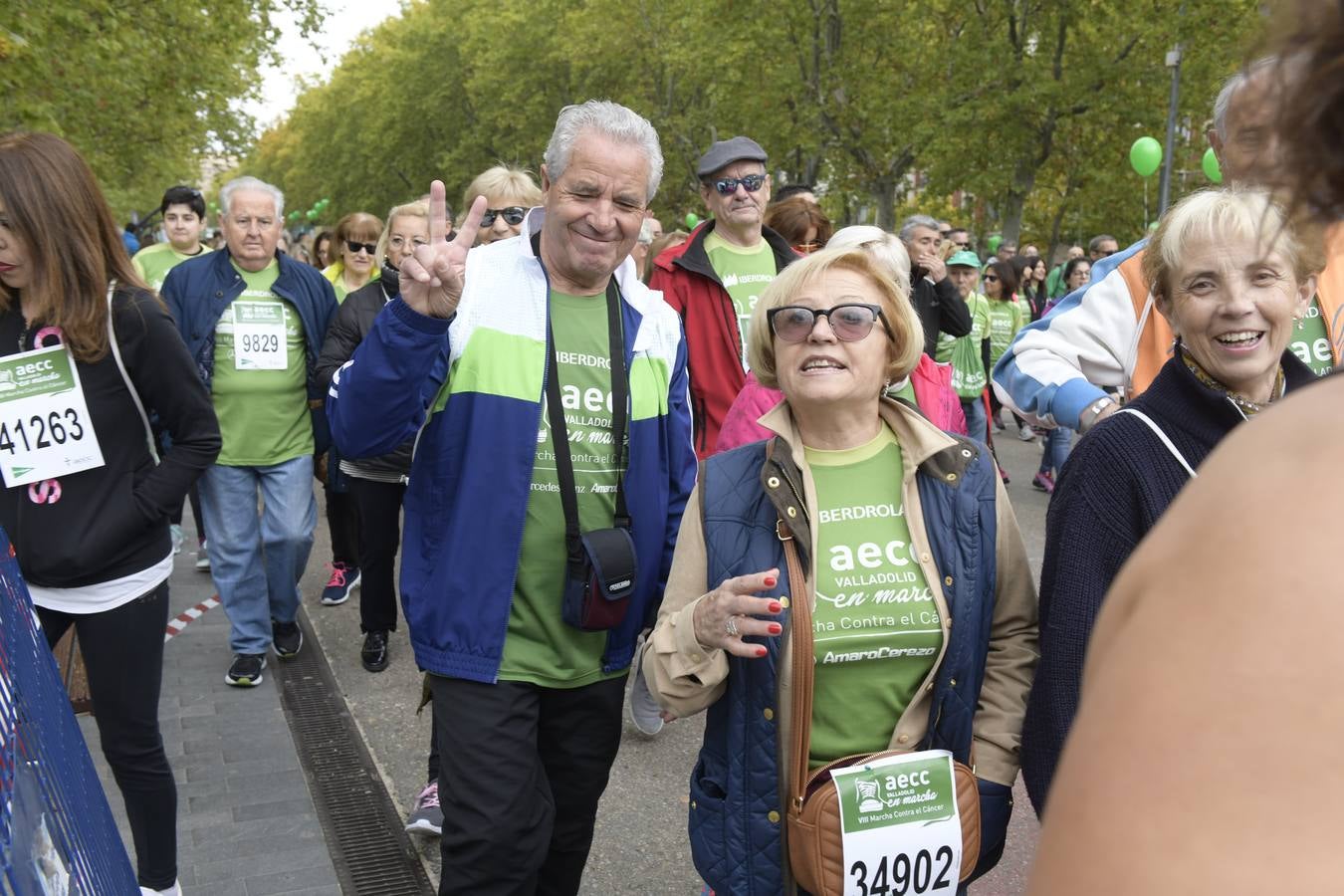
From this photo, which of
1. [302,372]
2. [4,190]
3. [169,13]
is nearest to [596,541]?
[4,190]

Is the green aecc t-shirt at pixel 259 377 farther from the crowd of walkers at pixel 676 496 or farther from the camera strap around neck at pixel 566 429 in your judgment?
the camera strap around neck at pixel 566 429

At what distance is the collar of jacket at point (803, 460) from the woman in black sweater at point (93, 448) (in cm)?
178

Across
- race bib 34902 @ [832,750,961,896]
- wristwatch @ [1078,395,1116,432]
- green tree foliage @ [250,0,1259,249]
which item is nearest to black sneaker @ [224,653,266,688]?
race bib 34902 @ [832,750,961,896]

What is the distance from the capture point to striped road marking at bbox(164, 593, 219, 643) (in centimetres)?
639

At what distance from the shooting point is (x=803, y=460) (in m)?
2.43

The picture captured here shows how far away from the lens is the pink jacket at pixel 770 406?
371cm

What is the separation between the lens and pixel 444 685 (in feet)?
9.52

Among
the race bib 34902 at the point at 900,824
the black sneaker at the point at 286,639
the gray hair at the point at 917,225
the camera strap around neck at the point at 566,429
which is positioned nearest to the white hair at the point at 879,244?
the camera strap around neck at the point at 566,429

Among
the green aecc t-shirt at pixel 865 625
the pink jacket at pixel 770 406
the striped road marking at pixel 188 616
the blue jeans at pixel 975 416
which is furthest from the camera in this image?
the blue jeans at pixel 975 416

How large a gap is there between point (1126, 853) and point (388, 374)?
7.45 feet

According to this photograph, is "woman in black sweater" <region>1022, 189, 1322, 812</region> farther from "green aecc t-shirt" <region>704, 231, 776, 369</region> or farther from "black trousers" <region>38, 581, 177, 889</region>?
"green aecc t-shirt" <region>704, 231, 776, 369</region>

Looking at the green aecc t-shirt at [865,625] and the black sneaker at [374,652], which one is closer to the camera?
the green aecc t-shirt at [865,625]

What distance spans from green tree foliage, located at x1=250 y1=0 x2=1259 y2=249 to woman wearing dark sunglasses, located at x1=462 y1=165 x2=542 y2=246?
21274mm

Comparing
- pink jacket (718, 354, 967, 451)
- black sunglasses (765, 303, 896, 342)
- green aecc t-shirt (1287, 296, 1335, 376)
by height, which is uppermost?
black sunglasses (765, 303, 896, 342)
